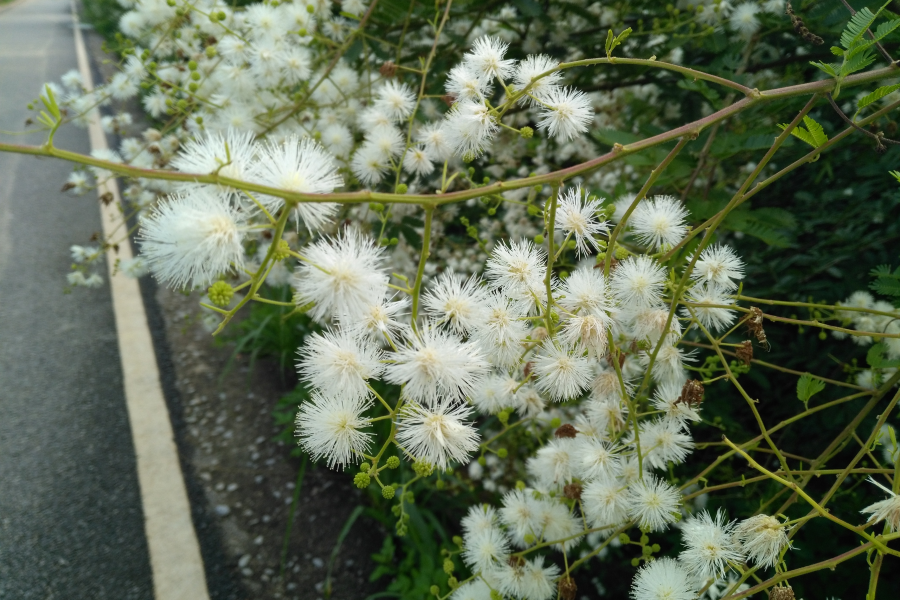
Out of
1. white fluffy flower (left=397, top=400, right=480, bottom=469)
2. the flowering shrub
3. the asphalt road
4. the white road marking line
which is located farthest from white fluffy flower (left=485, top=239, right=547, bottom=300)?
the asphalt road

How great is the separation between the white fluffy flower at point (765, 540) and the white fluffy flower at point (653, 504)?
191 mm

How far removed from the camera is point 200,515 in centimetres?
229

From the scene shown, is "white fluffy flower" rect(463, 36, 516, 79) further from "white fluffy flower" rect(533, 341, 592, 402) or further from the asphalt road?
the asphalt road

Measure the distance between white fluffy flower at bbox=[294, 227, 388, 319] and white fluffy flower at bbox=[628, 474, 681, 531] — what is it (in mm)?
738

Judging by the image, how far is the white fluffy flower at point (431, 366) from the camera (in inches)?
33.5

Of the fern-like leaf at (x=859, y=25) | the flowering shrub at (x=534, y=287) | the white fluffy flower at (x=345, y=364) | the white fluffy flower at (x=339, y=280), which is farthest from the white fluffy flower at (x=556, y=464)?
the fern-like leaf at (x=859, y=25)

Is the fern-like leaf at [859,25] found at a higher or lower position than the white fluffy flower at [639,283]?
higher

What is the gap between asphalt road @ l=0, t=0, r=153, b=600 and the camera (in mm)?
2062

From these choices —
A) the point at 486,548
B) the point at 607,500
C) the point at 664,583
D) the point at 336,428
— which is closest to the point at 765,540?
the point at 664,583

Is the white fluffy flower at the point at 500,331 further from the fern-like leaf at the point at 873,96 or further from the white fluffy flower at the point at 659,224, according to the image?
the fern-like leaf at the point at 873,96

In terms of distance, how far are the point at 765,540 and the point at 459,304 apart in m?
0.66

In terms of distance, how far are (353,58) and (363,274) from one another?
145cm

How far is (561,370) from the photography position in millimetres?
1036

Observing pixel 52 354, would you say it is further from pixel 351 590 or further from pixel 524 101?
pixel 524 101
